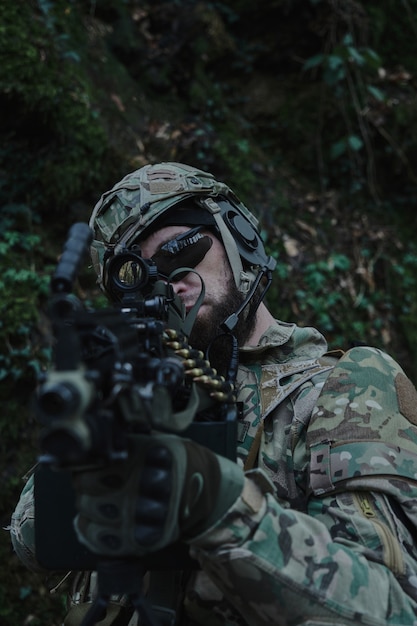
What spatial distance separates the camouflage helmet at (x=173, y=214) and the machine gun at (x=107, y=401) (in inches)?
21.9

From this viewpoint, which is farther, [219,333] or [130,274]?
[219,333]

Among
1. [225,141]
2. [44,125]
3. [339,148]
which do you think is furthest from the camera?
[339,148]

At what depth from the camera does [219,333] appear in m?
2.34

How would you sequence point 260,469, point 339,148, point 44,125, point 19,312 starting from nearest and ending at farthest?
point 260,469, point 19,312, point 44,125, point 339,148

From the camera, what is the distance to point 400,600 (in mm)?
1540

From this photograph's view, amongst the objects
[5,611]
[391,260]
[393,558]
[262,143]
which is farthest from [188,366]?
[262,143]

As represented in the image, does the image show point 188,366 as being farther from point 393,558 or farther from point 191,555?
point 393,558

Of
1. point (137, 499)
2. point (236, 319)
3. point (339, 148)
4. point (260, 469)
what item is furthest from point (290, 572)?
point (339, 148)

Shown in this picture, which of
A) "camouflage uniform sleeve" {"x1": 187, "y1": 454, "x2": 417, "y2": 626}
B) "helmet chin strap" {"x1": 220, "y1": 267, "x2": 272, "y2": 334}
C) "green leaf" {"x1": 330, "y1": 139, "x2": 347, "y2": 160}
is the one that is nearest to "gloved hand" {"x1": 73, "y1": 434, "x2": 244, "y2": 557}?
"camouflage uniform sleeve" {"x1": 187, "y1": 454, "x2": 417, "y2": 626}

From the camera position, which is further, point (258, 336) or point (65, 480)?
point (258, 336)

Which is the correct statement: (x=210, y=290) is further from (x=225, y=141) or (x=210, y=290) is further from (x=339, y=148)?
(x=339, y=148)

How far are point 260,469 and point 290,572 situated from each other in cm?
24

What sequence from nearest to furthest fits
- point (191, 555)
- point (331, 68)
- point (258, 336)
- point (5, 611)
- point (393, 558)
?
1. point (191, 555)
2. point (393, 558)
3. point (258, 336)
4. point (5, 611)
5. point (331, 68)

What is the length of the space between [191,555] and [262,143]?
16.7 ft
